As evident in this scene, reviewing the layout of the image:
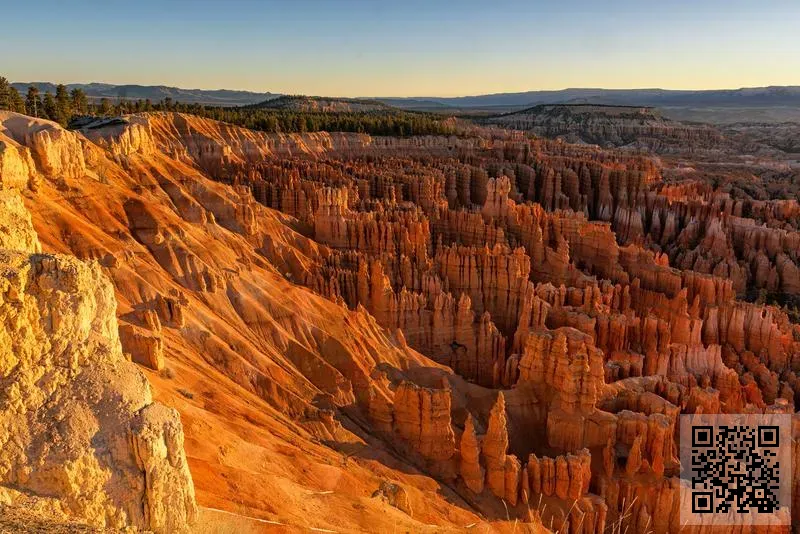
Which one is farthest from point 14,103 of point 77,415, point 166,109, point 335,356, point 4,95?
point 77,415

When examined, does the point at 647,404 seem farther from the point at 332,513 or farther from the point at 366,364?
the point at 332,513

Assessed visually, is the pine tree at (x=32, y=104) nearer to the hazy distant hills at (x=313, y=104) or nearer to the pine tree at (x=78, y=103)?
the pine tree at (x=78, y=103)

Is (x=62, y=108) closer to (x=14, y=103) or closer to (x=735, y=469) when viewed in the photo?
(x=14, y=103)

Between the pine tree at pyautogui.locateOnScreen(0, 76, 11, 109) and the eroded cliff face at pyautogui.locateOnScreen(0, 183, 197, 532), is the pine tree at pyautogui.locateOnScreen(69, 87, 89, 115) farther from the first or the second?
the eroded cliff face at pyautogui.locateOnScreen(0, 183, 197, 532)

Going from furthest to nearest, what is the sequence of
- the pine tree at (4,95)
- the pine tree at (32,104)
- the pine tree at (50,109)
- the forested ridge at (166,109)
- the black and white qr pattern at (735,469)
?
the pine tree at (32,104), the forested ridge at (166,109), the pine tree at (50,109), the pine tree at (4,95), the black and white qr pattern at (735,469)

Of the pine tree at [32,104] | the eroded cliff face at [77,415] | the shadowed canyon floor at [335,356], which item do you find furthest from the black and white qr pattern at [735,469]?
the pine tree at [32,104]

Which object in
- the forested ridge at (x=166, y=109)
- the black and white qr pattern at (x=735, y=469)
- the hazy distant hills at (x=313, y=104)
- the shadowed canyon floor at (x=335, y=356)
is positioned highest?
the hazy distant hills at (x=313, y=104)

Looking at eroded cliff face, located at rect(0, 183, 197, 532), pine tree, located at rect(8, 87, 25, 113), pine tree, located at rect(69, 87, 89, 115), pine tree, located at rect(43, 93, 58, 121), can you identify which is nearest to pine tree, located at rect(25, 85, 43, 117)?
pine tree, located at rect(43, 93, 58, 121)
